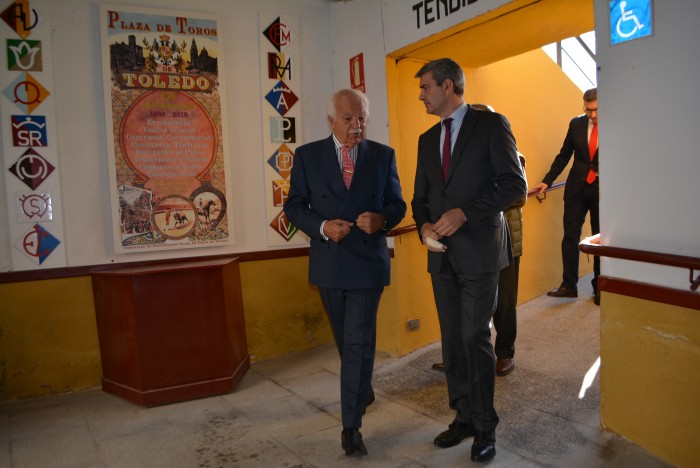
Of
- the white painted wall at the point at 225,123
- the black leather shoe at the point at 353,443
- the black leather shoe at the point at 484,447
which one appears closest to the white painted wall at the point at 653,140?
the black leather shoe at the point at 484,447

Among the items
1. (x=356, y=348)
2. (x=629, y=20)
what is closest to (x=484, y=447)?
(x=356, y=348)

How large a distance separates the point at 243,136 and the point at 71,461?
2723mm

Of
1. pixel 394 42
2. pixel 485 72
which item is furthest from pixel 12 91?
pixel 485 72

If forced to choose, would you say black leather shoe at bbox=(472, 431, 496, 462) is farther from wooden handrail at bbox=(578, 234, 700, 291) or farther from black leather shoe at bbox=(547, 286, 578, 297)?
black leather shoe at bbox=(547, 286, 578, 297)

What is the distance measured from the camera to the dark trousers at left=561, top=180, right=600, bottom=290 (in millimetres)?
5000

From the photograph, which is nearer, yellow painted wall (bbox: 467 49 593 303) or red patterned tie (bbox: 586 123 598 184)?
red patterned tie (bbox: 586 123 598 184)

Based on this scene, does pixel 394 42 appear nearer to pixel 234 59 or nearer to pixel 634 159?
pixel 234 59

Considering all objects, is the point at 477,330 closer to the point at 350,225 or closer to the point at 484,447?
the point at 484,447

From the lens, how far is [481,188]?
2.67m

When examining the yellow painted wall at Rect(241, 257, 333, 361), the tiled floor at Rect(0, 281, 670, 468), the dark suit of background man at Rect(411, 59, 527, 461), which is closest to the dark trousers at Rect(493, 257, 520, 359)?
the tiled floor at Rect(0, 281, 670, 468)

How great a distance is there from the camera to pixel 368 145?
10.0ft

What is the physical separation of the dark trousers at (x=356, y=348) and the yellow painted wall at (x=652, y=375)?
1.20 meters

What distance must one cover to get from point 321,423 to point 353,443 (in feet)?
1.63

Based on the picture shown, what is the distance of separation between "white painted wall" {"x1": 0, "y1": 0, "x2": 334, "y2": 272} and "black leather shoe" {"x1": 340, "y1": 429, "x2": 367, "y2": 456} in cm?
222
